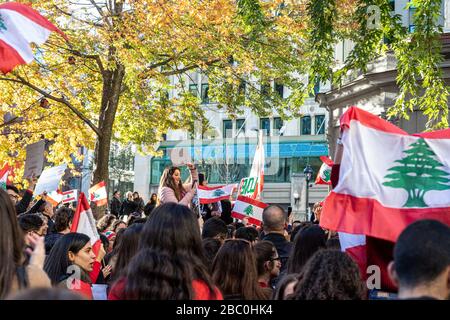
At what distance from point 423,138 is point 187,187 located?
18.8 ft

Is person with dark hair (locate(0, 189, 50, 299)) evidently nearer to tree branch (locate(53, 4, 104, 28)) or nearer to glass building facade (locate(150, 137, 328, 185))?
tree branch (locate(53, 4, 104, 28))

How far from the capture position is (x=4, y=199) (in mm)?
4051

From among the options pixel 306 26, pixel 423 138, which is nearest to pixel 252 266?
pixel 423 138

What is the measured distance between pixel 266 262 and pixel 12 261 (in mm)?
3172

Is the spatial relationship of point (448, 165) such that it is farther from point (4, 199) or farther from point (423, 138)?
point (4, 199)

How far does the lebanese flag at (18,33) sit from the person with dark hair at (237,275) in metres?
2.89

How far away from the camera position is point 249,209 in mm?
12820

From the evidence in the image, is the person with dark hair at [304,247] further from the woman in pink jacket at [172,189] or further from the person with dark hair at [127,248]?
the woman in pink jacket at [172,189]

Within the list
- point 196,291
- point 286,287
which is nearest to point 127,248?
point 286,287

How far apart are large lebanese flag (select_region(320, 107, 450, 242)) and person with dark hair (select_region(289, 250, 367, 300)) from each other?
1.29m

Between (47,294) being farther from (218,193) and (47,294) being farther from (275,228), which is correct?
(218,193)

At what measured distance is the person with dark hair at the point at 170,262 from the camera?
4.22 metres

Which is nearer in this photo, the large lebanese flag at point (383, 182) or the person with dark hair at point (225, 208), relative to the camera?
the large lebanese flag at point (383, 182)

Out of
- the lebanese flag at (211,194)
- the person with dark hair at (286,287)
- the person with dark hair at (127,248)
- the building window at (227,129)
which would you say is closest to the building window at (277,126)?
the building window at (227,129)
